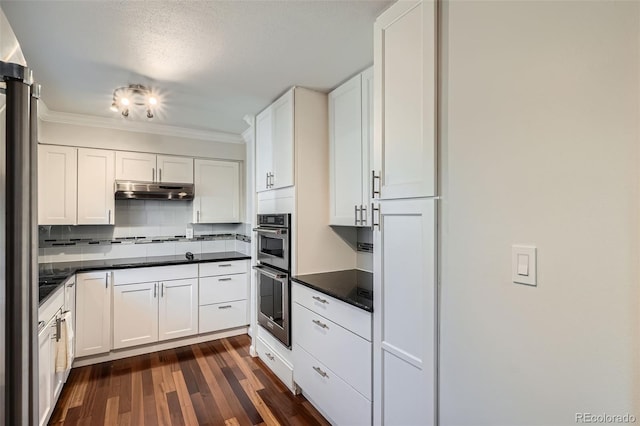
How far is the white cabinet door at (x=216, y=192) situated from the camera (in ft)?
12.6

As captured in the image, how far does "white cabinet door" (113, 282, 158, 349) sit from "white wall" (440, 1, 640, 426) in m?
2.95

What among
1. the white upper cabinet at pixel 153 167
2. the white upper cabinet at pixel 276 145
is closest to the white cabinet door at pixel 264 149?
the white upper cabinet at pixel 276 145

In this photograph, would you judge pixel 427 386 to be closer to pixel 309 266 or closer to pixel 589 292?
pixel 589 292

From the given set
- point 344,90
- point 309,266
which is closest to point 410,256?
point 309,266

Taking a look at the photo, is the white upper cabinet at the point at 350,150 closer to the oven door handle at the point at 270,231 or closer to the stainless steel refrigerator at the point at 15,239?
the oven door handle at the point at 270,231

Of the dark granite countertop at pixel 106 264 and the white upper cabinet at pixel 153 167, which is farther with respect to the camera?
the white upper cabinet at pixel 153 167

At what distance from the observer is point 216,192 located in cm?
393

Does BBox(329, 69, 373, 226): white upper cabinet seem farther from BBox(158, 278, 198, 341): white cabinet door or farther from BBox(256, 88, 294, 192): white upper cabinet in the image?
BBox(158, 278, 198, 341): white cabinet door

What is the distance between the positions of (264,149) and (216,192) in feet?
4.16

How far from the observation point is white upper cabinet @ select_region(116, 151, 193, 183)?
339 cm

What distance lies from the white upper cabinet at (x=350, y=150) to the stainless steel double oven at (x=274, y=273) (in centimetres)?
46

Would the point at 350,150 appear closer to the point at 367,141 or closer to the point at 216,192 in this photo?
the point at 367,141

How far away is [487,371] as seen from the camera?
1.12 m

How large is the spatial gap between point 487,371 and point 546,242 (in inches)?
20.1
